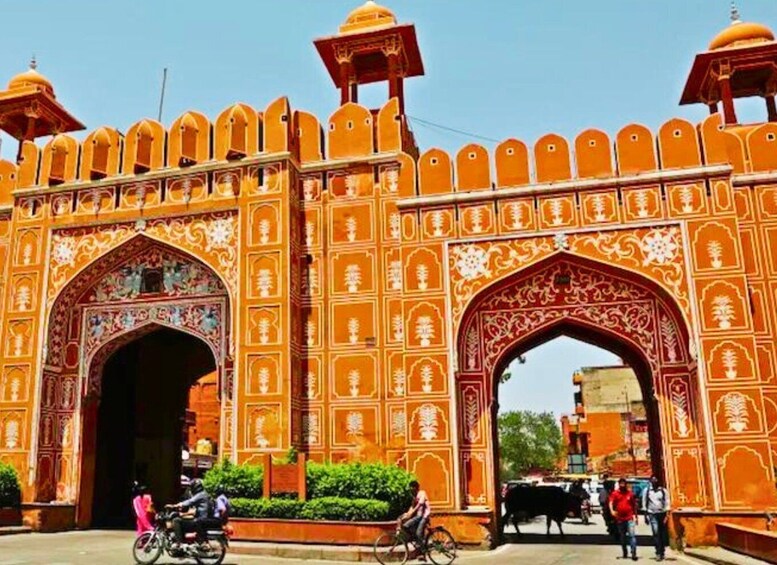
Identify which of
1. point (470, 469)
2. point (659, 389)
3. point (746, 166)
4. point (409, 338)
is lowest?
point (470, 469)

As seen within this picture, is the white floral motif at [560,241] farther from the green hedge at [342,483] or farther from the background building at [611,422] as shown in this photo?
the background building at [611,422]

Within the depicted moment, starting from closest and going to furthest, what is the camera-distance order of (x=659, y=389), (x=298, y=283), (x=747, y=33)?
1. (x=659, y=389)
2. (x=298, y=283)
3. (x=747, y=33)

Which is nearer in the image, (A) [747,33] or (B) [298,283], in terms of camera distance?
(B) [298,283]

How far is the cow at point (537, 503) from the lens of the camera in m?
15.1

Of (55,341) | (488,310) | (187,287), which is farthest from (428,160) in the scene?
(55,341)

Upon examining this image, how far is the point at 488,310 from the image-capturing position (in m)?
12.8

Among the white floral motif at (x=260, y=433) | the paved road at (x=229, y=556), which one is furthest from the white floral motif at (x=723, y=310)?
the white floral motif at (x=260, y=433)

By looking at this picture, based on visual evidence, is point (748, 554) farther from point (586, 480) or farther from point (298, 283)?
point (586, 480)

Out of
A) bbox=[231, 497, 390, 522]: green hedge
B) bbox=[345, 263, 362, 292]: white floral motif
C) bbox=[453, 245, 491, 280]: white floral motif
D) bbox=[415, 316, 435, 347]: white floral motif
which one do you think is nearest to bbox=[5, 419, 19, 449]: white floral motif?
bbox=[231, 497, 390, 522]: green hedge

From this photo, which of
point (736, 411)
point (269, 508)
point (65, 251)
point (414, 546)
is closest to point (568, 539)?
point (736, 411)

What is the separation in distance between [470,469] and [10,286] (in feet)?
31.1

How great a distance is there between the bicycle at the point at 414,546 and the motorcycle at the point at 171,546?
6.66 ft

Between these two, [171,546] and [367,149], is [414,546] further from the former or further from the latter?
[367,149]

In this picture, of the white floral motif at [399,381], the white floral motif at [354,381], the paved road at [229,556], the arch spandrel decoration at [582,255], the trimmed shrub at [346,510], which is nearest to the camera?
the paved road at [229,556]
